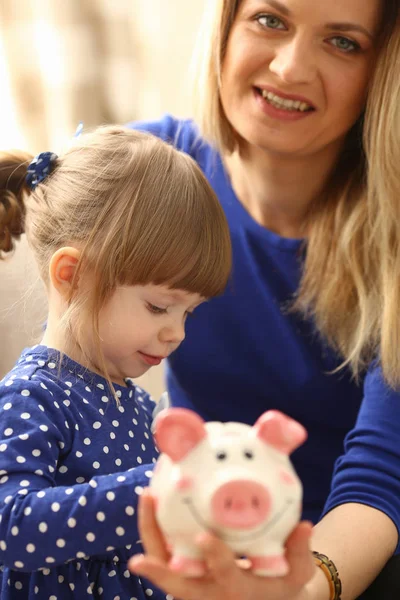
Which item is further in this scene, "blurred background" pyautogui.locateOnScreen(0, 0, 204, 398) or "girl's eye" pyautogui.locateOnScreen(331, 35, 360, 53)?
"blurred background" pyautogui.locateOnScreen(0, 0, 204, 398)

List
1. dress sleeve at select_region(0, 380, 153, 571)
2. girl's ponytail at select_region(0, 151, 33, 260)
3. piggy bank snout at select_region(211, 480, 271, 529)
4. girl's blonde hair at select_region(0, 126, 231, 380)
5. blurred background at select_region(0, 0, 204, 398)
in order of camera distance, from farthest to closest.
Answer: blurred background at select_region(0, 0, 204, 398), girl's ponytail at select_region(0, 151, 33, 260), girl's blonde hair at select_region(0, 126, 231, 380), dress sleeve at select_region(0, 380, 153, 571), piggy bank snout at select_region(211, 480, 271, 529)

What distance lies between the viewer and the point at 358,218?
1.28 meters

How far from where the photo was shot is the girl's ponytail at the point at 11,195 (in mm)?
1094

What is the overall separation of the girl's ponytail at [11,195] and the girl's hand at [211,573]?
0.54m

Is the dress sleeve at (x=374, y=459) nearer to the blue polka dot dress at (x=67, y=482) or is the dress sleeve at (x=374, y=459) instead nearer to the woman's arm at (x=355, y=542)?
the woman's arm at (x=355, y=542)

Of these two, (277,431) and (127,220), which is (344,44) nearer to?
(127,220)

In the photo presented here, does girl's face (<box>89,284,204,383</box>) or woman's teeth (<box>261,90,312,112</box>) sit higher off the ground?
woman's teeth (<box>261,90,312,112</box>)

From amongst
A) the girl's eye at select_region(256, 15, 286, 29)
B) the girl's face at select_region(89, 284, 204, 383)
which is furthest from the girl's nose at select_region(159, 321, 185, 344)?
the girl's eye at select_region(256, 15, 286, 29)

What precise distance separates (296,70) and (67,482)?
2.19 ft

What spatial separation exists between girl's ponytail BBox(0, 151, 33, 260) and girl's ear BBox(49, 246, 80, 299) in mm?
171

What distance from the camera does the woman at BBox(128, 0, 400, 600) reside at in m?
1.15

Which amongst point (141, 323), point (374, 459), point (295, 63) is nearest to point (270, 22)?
point (295, 63)

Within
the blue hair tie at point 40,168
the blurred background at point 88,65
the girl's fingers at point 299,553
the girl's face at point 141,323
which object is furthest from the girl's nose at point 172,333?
the blurred background at point 88,65

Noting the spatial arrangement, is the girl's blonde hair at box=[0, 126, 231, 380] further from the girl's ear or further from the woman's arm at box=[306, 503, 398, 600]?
the woman's arm at box=[306, 503, 398, 600]
